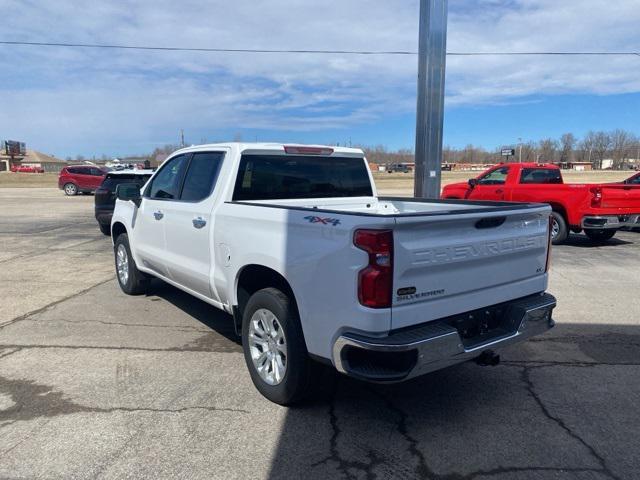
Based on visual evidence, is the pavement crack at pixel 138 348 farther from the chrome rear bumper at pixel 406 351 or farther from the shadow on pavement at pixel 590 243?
the shadow on pavement at pixel 590 243

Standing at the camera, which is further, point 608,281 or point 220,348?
point 608,281

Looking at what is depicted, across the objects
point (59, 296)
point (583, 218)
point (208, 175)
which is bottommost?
point (59, 296)

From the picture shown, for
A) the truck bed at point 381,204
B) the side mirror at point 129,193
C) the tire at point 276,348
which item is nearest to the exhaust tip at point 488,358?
the tire at point 276,348

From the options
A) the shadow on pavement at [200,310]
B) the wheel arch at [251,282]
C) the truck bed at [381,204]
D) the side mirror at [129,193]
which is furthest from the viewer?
the side mirror at [129,193]

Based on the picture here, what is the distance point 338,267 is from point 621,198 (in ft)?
32.6

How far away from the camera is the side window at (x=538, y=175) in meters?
12.9

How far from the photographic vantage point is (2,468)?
122 inches

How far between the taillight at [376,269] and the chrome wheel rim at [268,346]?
2.88 ft

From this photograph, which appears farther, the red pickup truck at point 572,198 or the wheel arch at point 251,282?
the red pickup truck at point 572,198

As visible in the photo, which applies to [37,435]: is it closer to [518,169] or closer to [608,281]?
[608,281]

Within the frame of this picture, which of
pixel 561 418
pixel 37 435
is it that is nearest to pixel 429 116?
pixel 561 418

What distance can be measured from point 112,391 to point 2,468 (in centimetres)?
107

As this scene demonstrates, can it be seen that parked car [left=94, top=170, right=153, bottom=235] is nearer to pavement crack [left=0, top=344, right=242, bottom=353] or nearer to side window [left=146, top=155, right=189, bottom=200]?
side window [left=146, top=155, right=189, bottom=200]

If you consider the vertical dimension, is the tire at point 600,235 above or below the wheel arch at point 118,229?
below
